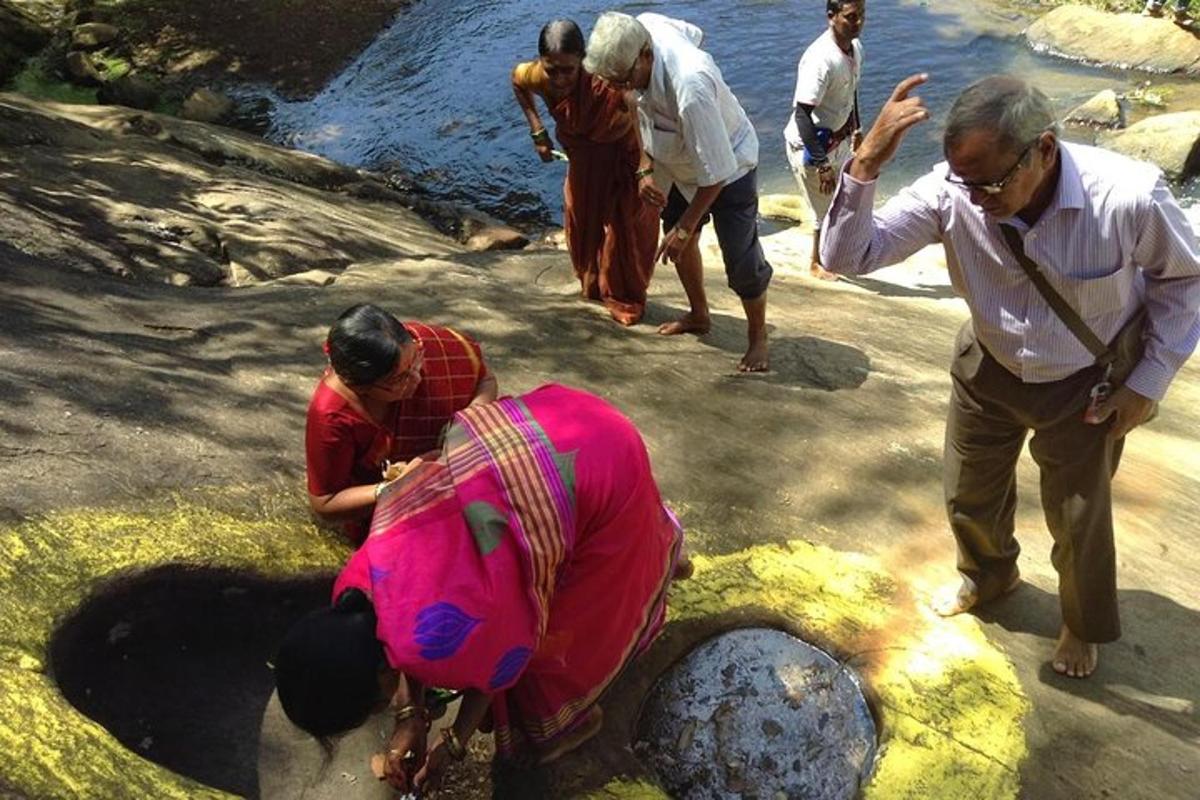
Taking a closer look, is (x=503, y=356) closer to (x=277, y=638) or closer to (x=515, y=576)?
(x=277, y=638)

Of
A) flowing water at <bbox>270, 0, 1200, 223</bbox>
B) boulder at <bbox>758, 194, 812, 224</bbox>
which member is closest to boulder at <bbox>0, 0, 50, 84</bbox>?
flowing water at <bbox>270, 0, 1200, 223</bbox>

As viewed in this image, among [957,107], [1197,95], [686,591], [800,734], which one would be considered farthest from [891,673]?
[1197,95]

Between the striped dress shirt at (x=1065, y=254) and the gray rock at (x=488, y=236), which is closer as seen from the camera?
the striped dress shirt at (x=1065, y=254)

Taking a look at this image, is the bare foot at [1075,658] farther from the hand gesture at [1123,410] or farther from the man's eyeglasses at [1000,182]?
the man's eyeglasses at [1000,182]

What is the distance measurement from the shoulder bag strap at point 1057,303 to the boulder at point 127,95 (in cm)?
1067

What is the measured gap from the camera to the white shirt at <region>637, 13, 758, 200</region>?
4012 mm

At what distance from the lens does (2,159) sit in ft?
19.6

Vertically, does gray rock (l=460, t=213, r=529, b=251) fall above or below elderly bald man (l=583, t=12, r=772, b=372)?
below

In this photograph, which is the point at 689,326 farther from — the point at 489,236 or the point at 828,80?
the point at 489,236

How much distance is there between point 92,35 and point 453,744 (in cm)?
1270

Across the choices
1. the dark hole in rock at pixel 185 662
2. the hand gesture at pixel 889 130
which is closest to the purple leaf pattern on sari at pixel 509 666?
the dark hole in rock at pixel 185 662

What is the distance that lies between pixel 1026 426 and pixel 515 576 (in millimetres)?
1515

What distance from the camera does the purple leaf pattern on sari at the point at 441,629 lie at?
2123mm

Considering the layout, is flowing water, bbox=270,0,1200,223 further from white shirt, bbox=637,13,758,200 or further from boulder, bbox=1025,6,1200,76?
white shirt, bbox=637,13,758,200
